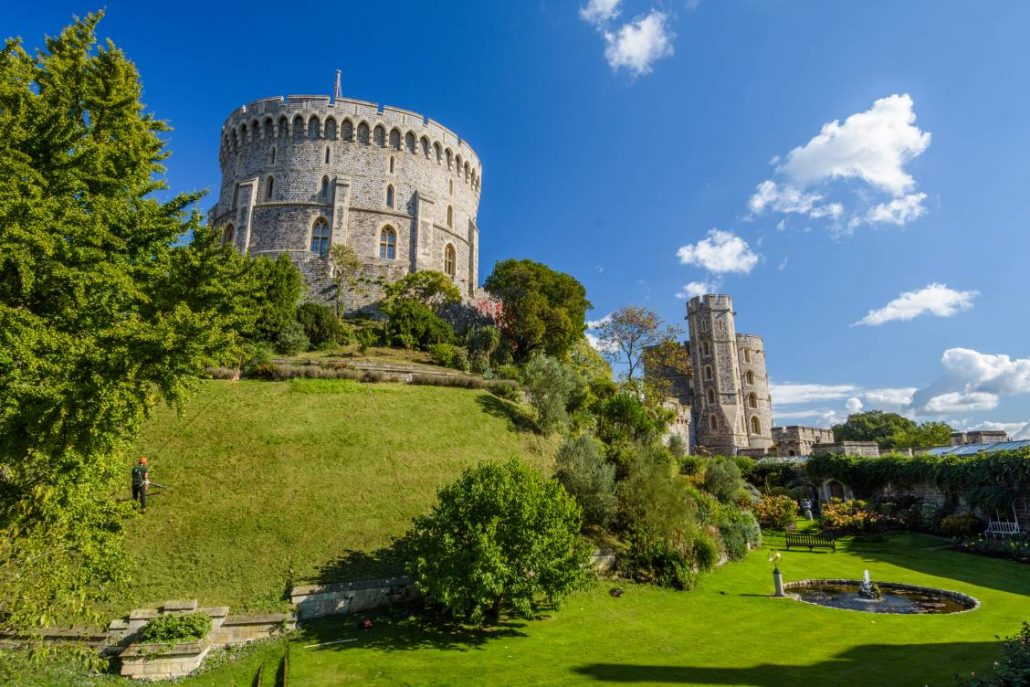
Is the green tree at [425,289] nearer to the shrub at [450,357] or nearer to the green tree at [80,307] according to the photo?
the shrub at [450,357]

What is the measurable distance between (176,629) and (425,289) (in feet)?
92.8

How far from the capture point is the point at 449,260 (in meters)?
44.6

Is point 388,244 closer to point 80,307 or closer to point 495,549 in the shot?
point 80,307

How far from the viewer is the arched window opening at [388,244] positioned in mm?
40812

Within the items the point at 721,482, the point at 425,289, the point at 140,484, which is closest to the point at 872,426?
the point at 721,482

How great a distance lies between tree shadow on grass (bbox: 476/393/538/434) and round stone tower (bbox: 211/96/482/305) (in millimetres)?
18296

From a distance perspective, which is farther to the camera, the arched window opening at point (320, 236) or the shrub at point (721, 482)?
the arched window opening at point (320, 236)

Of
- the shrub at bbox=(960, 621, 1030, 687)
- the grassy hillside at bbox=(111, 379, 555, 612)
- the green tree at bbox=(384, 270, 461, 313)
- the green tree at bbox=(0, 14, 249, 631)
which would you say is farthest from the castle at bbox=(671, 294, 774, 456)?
the green tree at bbox=(0, 14, 249, 631)

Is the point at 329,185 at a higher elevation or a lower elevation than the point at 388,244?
higher

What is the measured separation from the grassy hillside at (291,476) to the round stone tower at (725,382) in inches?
1566

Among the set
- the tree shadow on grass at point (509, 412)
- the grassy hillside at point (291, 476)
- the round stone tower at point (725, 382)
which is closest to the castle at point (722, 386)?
the round stone tower at point (725, 382)

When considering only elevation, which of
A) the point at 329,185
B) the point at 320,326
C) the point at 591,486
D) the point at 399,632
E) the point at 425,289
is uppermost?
the point at 329,185

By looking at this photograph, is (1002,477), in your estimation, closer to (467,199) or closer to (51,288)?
(51,288)

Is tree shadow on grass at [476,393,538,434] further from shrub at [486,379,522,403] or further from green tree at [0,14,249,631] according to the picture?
green tree at [0,14,249,631]
